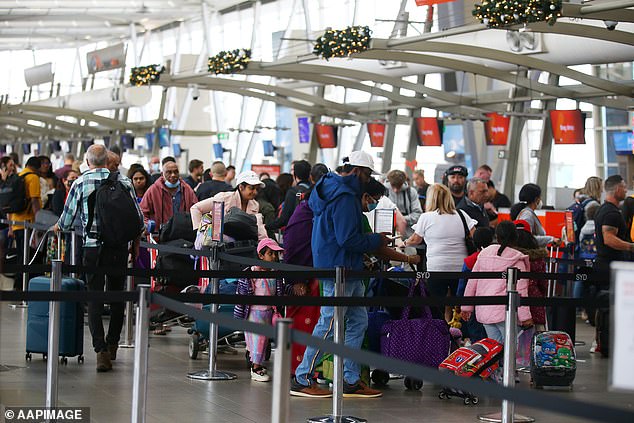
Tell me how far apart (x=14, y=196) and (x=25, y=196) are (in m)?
0.15

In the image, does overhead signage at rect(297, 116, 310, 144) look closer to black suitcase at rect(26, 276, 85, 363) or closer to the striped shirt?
black suitcase at rect(26, 276, 85, 363)

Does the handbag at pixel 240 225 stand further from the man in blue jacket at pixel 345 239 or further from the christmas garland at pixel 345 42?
the christmas garland at pixel 345 42

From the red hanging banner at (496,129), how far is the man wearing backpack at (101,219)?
1407 centimetres

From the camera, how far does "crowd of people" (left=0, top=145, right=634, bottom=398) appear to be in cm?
770

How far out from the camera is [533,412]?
7676 mm

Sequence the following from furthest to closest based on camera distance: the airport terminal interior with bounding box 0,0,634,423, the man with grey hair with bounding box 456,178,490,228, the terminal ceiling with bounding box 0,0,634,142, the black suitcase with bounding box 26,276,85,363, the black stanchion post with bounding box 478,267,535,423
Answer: the terminal ceiling with bounding box 0,0,634,142 → the man with grey hair with bounding box 456,178,490,228 → the black suitcase with bounding box 26,276,85,363 → the airport terminal interior with bounding box 0,0,634,423 → the black stanchion post with bounding box 478,267,535,423

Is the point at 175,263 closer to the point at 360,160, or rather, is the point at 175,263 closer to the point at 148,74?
the point at 360,160

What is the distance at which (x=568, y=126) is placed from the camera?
66.7ft

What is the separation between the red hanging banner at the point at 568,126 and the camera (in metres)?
20.2

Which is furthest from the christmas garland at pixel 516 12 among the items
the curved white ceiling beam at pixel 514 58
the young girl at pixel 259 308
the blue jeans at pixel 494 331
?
the young girl at pixel 259 308

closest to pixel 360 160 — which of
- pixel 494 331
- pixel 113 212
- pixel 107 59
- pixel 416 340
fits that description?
pixel 416 340

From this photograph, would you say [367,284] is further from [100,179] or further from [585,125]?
[585,125]

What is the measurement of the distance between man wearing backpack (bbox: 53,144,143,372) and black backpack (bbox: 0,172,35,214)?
529 cm

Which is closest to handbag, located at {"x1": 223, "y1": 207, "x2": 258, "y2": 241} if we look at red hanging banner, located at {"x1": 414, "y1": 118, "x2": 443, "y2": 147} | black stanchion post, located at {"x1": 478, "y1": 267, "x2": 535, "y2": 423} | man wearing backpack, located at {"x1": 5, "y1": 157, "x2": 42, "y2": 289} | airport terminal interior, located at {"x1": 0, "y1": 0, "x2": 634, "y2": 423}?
airport terminal interior, located at {"x1": 0, "y1": 0, "x2": 634, "y2": 423}
